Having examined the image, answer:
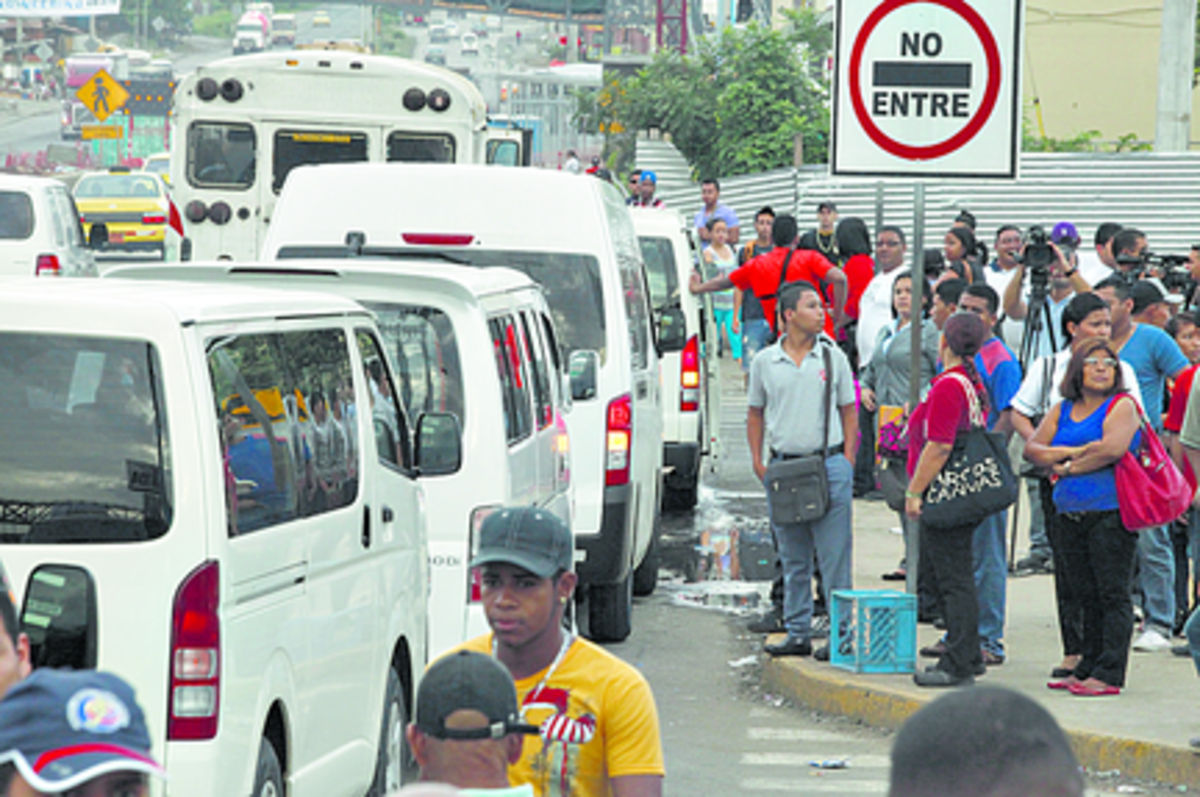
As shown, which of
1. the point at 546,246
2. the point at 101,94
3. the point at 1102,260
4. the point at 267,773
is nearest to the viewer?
the point at 267,773

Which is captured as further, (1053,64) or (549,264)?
(1053,64)

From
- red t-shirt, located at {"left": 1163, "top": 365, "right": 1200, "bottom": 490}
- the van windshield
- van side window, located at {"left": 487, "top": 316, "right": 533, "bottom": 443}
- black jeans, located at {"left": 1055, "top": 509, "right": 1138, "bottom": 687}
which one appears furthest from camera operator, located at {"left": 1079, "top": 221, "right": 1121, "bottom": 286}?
the van windshield

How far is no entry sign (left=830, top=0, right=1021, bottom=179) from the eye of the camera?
852cm

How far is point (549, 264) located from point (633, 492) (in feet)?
3.98

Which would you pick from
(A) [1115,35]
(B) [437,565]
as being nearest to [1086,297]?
(B) [437,565]

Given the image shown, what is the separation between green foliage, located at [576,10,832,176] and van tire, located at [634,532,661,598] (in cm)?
2022

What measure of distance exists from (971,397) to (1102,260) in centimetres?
504

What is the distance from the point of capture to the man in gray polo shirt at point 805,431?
961 centimetres

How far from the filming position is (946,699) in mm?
2330

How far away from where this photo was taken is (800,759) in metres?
8.30

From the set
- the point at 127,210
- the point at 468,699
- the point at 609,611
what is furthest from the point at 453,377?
the point at 127,210

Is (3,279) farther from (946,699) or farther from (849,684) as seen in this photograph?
(849,684)

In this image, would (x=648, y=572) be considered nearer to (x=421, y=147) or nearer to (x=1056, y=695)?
(x=1056, y=695)

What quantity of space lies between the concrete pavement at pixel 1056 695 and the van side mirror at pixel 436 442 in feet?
6.63
